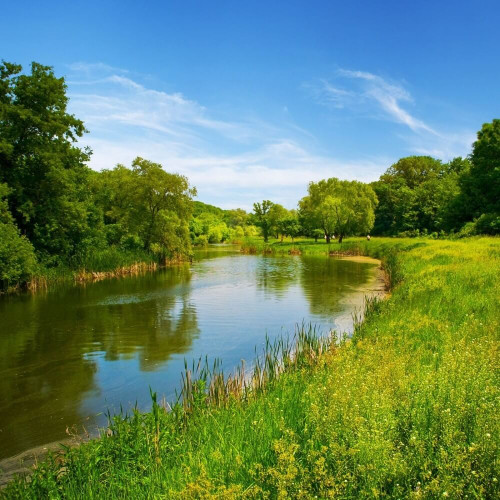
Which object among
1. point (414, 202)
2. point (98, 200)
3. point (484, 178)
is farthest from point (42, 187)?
point (414, 202)

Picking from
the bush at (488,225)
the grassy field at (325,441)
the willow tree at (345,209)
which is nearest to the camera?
the grassy field at (325,441)

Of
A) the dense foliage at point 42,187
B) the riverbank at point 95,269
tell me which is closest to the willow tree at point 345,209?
the riverbank at point 95,269

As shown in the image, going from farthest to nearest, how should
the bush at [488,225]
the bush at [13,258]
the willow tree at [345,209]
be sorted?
the willow tree at [345,209] → the bush at [488,225] → the bush at [13,258]

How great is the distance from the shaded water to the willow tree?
38.5 meters

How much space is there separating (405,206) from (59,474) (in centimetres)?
7183

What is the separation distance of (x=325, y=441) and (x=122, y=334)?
12.9 metres

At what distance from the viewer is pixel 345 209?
6812 cm

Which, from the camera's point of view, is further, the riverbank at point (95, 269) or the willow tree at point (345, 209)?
the willow tree at point (345, 209)

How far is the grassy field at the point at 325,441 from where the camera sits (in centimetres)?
370

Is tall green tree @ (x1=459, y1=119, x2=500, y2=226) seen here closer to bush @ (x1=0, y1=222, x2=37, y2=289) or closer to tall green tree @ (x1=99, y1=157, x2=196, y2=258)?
tall green tree @ (x1=99, y1=157, x2=196, y2=258)

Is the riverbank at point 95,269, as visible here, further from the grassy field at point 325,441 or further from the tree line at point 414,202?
the tree line at point 414,202

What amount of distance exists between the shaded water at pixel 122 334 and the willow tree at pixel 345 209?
3849 centimetres

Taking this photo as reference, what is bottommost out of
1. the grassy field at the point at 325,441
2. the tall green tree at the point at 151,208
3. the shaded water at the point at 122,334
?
the shaded water at the point at 122,334

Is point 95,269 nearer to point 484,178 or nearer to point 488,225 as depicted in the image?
point 488,225
